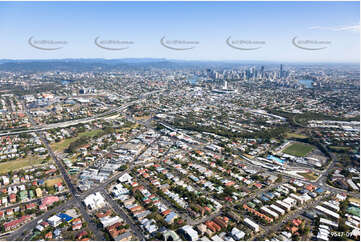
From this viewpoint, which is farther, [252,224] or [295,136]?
[295,136]

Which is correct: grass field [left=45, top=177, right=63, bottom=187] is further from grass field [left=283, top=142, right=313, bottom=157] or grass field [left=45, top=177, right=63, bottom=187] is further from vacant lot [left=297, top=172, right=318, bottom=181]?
grass field [left=283, top=142, right=313, bottom=157]

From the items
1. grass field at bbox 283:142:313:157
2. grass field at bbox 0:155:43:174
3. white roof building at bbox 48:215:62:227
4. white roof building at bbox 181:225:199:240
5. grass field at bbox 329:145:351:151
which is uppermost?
grass field at bbox 0:155:43:174

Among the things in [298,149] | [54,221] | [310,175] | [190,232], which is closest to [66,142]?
[54,221]

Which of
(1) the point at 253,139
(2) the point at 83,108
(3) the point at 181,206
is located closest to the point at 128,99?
(2) the point at 83,108

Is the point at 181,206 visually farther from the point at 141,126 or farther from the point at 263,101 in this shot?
the point at 263,101

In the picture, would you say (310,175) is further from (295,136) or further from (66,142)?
(66,142)

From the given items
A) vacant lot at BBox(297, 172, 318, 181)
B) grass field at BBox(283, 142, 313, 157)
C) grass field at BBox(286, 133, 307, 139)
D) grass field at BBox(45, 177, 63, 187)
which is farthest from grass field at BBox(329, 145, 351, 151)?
grass field at BBox(45, 177, 63, 187)

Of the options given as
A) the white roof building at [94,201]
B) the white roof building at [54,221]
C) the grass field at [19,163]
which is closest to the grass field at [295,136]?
the white roof building at [94,201]

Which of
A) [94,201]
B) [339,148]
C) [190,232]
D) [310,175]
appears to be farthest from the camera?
[339,148]
